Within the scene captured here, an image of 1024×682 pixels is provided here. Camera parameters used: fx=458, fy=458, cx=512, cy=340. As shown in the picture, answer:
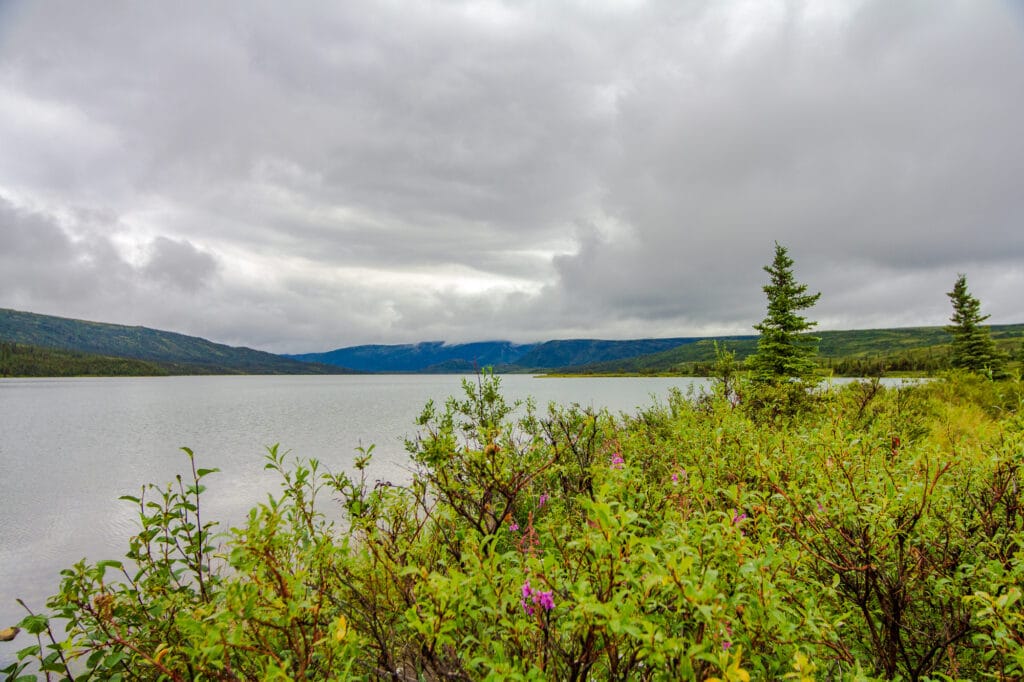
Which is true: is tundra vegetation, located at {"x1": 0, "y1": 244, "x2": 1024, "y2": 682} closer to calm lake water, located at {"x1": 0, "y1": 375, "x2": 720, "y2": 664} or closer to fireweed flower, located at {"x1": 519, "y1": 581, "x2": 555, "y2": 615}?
Answer: fireweed flower, located at {"x1": 519, "y1": 581, "x2": 555, "y2": 615}

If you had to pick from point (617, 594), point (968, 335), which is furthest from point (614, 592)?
point (968, 335)

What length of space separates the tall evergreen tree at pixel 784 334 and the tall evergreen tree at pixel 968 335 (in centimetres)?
3445

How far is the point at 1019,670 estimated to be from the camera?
247cm

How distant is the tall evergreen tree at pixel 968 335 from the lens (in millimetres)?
54188

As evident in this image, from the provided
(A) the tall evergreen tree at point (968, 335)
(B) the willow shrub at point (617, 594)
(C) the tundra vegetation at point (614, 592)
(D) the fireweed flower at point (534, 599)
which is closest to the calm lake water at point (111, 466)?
(C) the tundra vegetation at point (614, 592)

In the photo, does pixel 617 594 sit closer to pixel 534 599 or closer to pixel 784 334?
pixel 534 599

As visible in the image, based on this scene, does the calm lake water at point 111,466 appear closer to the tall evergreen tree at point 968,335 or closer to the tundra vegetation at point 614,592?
the tundra vegetation at point 614,592

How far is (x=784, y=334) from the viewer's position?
35.8m

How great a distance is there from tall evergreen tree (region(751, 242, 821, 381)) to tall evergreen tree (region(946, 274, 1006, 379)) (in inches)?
1356

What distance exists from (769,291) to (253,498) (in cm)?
3894

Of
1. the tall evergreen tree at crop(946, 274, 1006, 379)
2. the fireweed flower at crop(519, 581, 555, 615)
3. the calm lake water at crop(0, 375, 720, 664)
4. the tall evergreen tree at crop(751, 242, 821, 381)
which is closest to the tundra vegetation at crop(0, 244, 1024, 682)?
the fireweed flower at crop(519, 581, 555, 615)

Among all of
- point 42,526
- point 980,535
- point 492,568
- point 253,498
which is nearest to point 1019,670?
point 980,535

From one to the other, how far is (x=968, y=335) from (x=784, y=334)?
39.6 meters

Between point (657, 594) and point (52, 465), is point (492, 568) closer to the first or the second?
point (657, 594)
